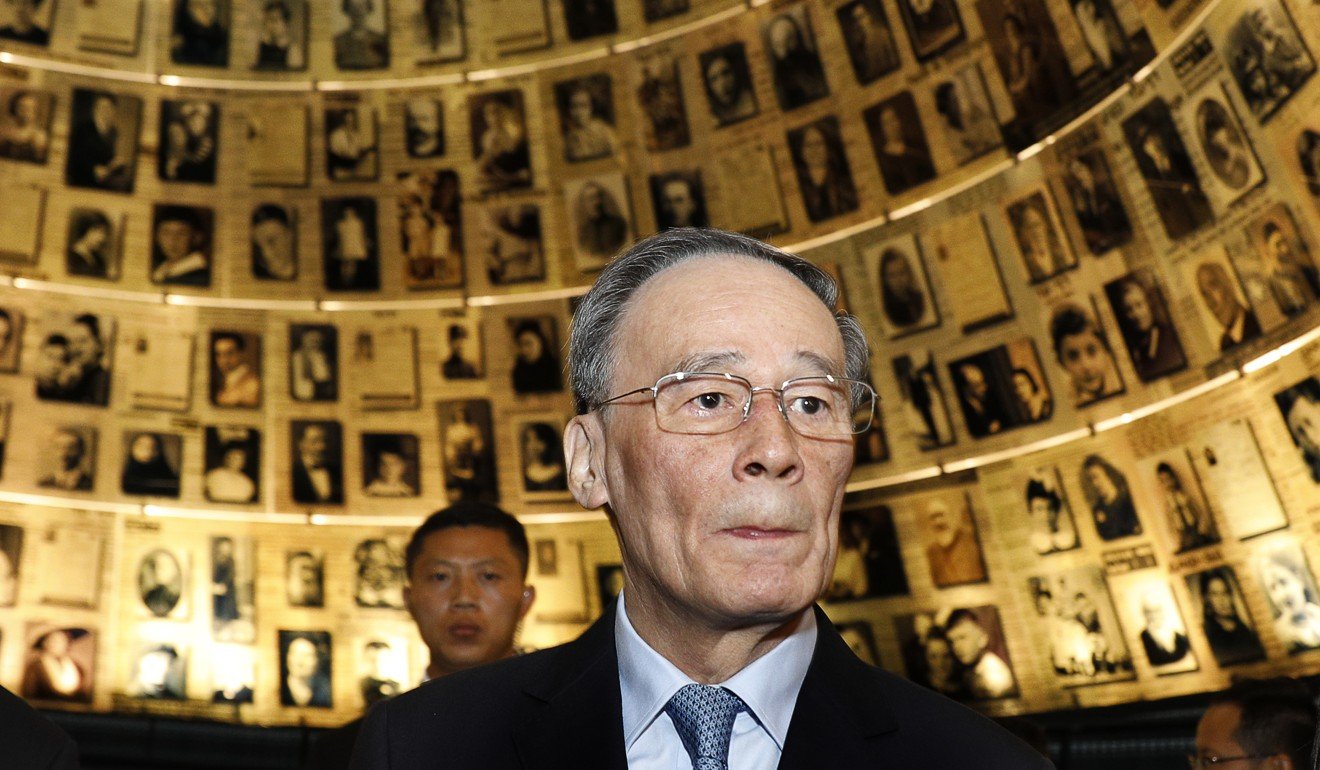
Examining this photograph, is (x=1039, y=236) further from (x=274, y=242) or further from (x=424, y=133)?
(x=274, y=242)

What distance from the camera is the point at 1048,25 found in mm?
10188

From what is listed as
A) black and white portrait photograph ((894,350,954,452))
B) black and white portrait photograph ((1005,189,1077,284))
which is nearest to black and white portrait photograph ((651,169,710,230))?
black and white portrait photograph ((894,350,954,452))

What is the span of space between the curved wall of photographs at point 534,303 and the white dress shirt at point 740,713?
701cm

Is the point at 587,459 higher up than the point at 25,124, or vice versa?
the point at 25,124

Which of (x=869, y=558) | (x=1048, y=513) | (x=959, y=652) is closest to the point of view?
(x=1048, y=513)

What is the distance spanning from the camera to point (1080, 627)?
32.9 ft

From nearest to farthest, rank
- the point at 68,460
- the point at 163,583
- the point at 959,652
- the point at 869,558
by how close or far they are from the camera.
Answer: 1. the point at 959,652
2. the point at 869,558
3. the point at 68,460
4. the point at 163,583

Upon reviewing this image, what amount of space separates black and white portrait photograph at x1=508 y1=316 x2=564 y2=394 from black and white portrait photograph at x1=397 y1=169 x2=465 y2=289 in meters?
0.83

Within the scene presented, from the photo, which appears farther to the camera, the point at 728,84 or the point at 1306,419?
the point at 728,84

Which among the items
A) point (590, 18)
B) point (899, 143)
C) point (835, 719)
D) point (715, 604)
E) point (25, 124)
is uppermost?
point (590, 18)

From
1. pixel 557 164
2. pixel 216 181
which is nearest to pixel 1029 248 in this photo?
pixel 557 164

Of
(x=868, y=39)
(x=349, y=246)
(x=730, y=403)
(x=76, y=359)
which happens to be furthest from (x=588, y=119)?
(x=730, y=403)

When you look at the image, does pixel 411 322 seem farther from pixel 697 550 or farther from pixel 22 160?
pixel 697 550

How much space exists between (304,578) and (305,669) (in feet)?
2.78
